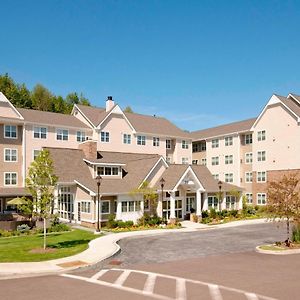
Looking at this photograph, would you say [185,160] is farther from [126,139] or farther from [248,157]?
[126,139]

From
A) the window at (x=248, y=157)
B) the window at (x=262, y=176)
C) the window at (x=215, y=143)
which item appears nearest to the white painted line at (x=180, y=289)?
the window at (x=262, y=176)

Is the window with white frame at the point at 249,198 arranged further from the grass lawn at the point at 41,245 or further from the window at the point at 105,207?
the grass lawn at the point at 41,245

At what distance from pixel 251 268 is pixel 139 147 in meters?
35.2

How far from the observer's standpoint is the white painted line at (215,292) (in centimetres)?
1287

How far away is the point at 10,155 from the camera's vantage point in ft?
138

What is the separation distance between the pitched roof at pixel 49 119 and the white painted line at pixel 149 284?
3177cm

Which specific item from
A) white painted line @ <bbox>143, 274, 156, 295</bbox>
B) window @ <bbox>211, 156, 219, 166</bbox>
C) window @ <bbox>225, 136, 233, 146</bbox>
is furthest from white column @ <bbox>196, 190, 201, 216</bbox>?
white painted line @ <bbox>143, 274, 156, 295</bbox>

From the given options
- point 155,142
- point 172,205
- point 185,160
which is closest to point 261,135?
point 185,160

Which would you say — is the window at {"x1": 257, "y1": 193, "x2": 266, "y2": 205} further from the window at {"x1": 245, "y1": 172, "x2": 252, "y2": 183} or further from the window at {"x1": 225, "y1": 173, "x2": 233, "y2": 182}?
the window at {"x1": 225, "y1": 173, "x2": 233, "y2": 182}

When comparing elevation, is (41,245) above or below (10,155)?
below

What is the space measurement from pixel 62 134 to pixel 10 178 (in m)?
8.45

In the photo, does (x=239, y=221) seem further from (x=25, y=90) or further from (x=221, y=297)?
(x=25, y=90)

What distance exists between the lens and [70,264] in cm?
1848

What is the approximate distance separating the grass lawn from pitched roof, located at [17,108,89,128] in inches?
690
